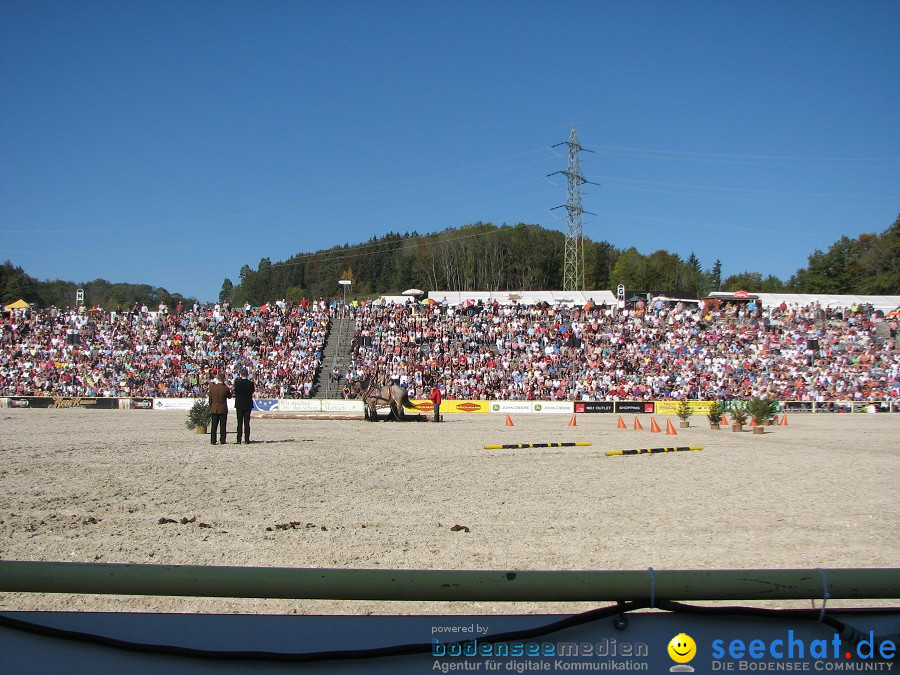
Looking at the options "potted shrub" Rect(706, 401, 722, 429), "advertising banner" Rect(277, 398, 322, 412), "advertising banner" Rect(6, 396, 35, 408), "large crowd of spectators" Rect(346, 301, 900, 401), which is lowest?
"advertising banner" Rect(6, 396, 35, 408)

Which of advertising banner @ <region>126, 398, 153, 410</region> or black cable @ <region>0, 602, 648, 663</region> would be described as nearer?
black cable @ <region>0, 602, 648, 663</region>

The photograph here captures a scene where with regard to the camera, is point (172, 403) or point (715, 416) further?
point (172, 403)

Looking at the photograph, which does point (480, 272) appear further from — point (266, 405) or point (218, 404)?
point (218, 404)

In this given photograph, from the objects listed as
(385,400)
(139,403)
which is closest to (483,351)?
(385,400)

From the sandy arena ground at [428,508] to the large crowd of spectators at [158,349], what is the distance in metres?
21.4

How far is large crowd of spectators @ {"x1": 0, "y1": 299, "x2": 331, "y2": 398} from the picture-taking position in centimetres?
3897

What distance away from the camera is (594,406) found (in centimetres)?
3584

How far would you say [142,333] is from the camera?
140 ft

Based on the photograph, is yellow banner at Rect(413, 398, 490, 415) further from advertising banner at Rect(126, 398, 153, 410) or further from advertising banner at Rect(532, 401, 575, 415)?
Result: advertising banner at Rect(126, 398, 153, 410)

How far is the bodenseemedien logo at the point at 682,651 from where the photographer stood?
2.06m

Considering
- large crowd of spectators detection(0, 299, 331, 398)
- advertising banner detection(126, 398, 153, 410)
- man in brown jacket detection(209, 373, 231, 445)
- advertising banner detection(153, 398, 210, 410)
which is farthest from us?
large crowd of spectators detection(0, 299, 331, 398)

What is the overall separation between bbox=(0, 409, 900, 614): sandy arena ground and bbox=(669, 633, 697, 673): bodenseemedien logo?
10.7 ft

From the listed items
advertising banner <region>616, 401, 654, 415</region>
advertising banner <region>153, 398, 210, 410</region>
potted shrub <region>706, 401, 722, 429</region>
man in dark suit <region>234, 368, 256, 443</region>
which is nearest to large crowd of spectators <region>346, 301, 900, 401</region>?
advertising banner <region>616, 401, 654, 415</region>

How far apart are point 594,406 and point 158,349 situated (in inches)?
1041
